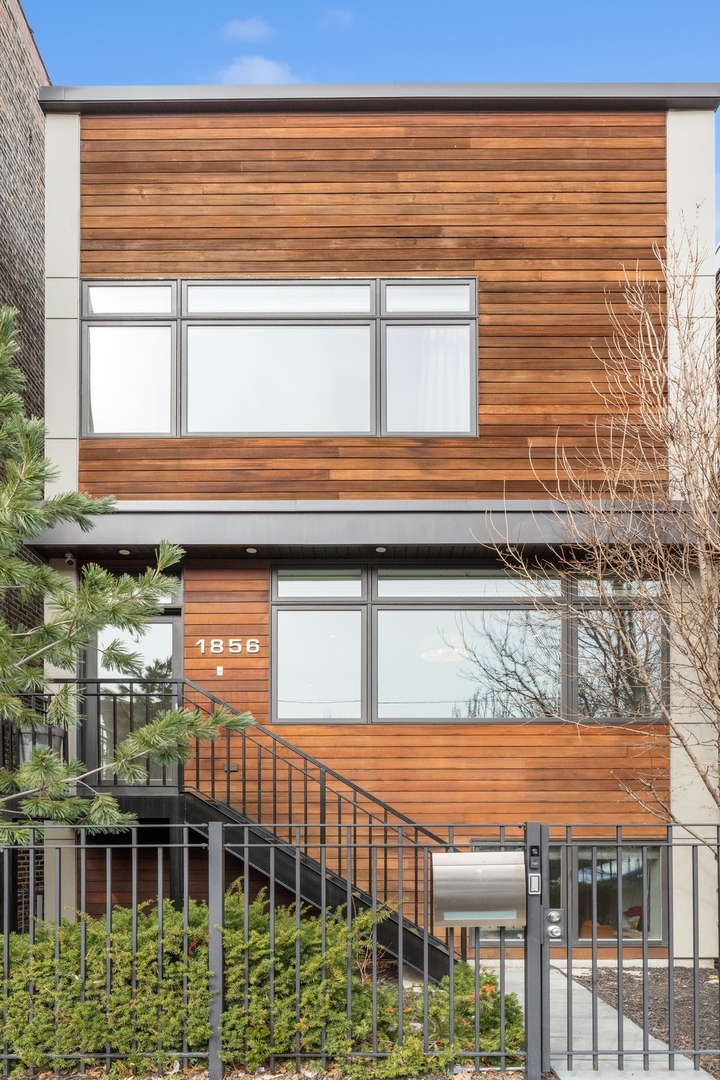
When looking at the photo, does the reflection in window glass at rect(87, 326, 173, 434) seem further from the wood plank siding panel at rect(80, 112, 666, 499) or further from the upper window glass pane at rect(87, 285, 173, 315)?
the wood plank siding panel at rect(80, 112, 666, 499)

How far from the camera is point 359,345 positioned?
9.77 m

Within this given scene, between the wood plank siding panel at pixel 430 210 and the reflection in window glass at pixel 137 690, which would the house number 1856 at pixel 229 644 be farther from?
the wood plank siding panel at pixel 430 210

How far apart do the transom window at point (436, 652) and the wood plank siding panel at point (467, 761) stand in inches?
6.3

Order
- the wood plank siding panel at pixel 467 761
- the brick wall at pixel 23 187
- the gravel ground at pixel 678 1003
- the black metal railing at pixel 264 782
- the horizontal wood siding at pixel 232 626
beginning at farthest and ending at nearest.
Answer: the brick wall at pixel 23 187, the horizontal wood siding at pixel 232 626, the wood plank siding panel at pixel 467 761, the black metal railing at pixel 264 782, the gravel ground at pixel 678 1003

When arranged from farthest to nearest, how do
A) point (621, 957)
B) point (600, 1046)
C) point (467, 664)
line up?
point (467, 664), point (600, 1046), point (621, 957)

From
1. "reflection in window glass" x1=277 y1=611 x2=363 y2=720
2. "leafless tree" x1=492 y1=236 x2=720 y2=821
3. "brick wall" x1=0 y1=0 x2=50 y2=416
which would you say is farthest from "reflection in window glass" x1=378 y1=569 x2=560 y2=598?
"brick wall" x1=0 y1=0 x2=50 y2=416

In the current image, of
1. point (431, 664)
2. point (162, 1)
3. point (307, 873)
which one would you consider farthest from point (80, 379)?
point (162, 1)

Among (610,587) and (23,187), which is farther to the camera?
(23,187)

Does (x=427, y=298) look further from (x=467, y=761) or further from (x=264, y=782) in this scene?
(x=264, y=782)

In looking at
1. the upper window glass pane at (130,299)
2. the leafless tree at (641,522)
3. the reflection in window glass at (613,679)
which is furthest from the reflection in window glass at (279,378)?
the reflection in window glass at (613,679)

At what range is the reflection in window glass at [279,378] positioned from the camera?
31.6 feet

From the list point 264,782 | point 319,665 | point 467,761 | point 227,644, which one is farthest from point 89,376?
point 467,761

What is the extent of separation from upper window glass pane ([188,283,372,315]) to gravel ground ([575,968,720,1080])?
21.8 feet

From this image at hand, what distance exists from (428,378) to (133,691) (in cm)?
427
